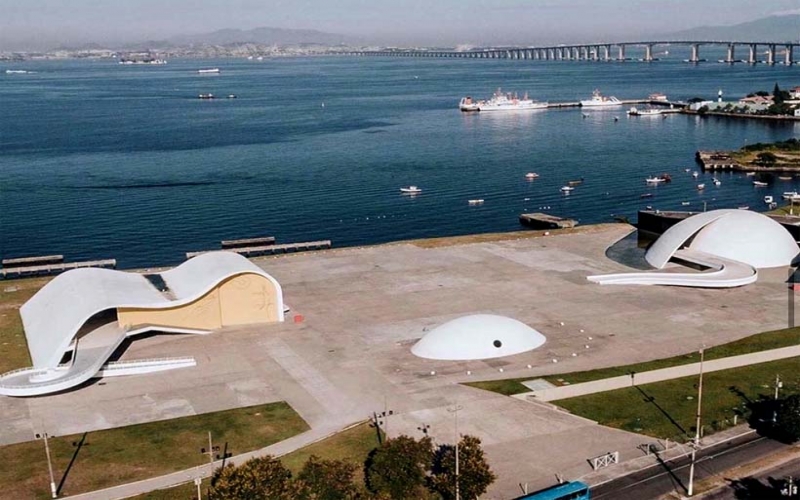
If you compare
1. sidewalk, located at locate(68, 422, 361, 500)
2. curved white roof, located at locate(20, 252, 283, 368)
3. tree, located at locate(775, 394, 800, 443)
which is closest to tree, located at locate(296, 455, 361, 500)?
sidewalk, located at locate(68, 422, 361, 500)

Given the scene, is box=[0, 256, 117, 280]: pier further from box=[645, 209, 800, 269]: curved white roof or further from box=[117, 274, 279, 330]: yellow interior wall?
box=[645, 209, 800, 269]: curved white roof

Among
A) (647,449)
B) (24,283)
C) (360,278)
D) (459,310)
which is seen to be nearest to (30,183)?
(24,283)

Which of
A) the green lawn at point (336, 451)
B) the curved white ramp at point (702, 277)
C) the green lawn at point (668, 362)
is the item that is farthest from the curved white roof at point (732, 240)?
the green lawn at point (336, 451)

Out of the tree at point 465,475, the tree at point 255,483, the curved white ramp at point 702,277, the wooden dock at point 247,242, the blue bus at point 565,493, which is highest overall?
the tree at point 255,483

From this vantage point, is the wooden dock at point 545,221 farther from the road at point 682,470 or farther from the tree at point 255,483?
the tree at point 255,483

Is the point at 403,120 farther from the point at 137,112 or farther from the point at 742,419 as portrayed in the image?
the point at 742,419

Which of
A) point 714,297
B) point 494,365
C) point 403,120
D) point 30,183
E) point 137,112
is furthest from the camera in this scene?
point 137,112

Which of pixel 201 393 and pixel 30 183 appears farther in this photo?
pixel 30 183
